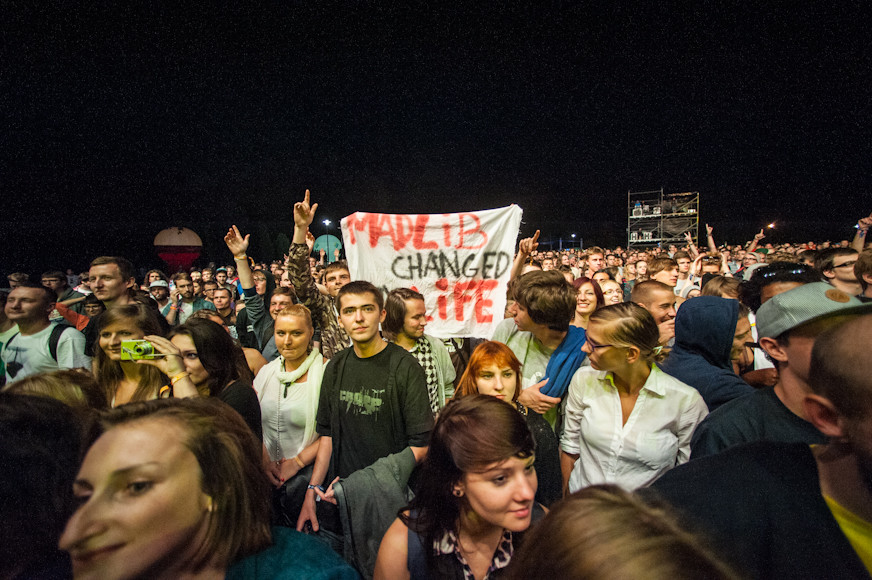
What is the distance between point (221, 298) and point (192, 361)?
11.8ft

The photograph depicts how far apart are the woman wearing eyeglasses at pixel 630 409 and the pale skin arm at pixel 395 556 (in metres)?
1.14

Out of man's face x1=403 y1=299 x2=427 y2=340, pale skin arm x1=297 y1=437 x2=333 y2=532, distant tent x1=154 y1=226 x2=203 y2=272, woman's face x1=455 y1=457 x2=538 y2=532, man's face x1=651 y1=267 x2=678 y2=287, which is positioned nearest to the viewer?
woman's face x1=455 y1=457 x2=538 y2=532

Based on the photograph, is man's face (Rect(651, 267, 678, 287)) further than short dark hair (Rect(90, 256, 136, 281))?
Yes

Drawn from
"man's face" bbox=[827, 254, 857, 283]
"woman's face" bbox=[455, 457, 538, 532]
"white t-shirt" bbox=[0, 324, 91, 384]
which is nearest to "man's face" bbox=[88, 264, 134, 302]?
"white t-shirt" bbox=[0, 324, 91, 384]

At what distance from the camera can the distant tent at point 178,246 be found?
745 inches

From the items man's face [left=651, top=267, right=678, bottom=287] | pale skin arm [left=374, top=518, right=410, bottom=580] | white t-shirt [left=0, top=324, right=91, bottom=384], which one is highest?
man's face [left=651, top=267, right=678, bottom=287]

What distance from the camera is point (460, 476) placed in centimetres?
145

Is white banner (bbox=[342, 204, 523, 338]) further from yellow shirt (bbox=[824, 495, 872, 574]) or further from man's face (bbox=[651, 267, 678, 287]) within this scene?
yellow shirt (bbox=[824, 495, 872, 574])

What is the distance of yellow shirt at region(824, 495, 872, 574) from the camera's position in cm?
85

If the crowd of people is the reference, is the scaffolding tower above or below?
above

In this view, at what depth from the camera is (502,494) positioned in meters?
1.37

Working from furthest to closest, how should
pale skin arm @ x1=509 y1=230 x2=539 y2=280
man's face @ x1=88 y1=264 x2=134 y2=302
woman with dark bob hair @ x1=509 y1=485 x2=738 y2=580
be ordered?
pale skin arm @ x1=509 y1=230 x2=539 y2=280, man's face @ x1=88 y1=264 x2=134 y2=302, woman with dark bob hair @ x1=509 y1=485 x2=738 y2=580

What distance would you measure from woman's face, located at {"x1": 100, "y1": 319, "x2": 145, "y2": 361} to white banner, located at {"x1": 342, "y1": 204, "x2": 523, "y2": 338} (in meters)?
1.84

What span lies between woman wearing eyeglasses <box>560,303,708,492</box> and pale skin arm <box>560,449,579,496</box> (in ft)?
0.38
